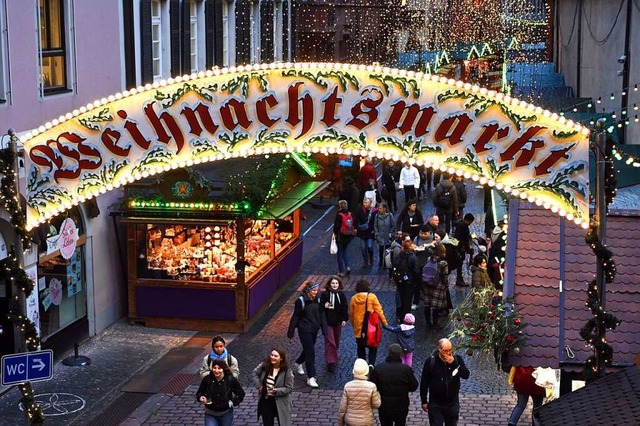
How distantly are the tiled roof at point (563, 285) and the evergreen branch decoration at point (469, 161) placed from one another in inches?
71.9

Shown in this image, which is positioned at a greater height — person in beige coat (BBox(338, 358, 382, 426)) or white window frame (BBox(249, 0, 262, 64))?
white window frame (BBox(249, 0, 262, 64))

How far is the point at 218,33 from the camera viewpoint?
1083 inches

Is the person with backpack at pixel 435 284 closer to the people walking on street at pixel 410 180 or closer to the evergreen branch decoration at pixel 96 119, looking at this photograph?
the evergreen branch decoration at pixel 96 119

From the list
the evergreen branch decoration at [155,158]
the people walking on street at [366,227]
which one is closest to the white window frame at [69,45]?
the evergreen branch decoration at [155,158]

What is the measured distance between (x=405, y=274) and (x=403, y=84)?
26.4ft

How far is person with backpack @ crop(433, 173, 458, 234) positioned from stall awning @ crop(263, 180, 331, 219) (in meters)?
3.74

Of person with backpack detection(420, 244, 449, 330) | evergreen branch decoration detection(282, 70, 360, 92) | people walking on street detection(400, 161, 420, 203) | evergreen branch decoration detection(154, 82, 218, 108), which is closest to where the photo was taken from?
evergreen branch decoration detection(282, 70, 360, 92)

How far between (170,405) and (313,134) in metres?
5.36

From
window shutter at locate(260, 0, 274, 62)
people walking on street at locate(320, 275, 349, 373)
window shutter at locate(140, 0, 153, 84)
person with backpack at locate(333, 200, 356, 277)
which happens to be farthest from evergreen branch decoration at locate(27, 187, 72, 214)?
window shutter at locate(260, 0, 274, 62)

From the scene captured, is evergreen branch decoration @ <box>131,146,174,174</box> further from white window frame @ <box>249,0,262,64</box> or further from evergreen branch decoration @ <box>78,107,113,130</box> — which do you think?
white window frame @ <box>249,0,262,64</box>

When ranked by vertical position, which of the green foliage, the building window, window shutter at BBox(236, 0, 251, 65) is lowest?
the green foliage

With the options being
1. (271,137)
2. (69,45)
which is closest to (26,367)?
(271,137)

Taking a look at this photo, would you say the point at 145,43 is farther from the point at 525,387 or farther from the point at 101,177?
the point at 525,387

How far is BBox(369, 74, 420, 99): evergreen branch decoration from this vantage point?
11.7 meters
